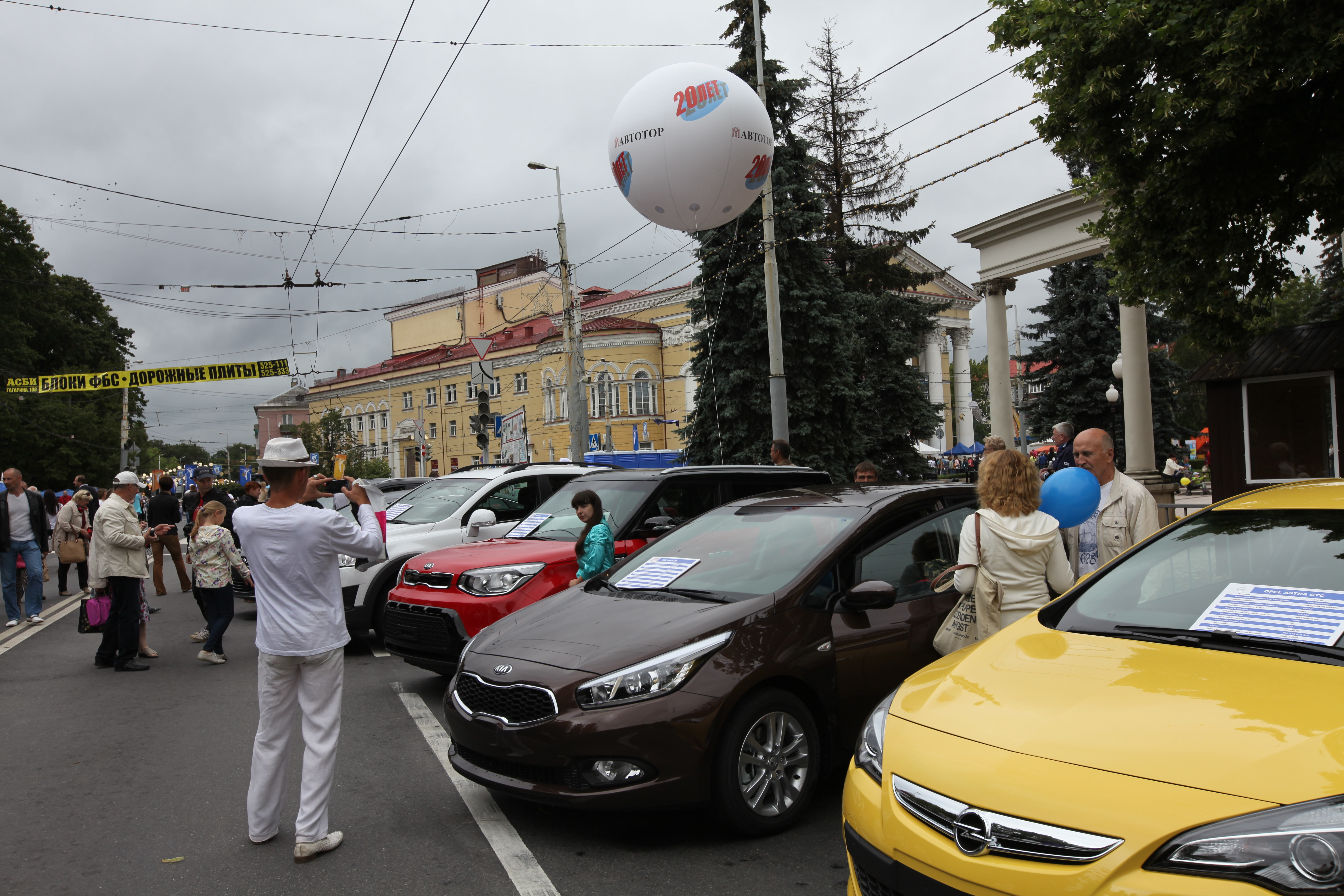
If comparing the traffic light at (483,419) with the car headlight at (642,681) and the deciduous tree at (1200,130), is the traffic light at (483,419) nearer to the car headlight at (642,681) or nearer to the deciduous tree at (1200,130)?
the deciduous tree at (1200,130)

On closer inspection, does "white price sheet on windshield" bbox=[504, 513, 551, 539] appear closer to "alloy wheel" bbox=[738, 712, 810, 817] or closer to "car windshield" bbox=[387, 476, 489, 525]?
"car windshield" bbox=[387, 476, 489, 525]

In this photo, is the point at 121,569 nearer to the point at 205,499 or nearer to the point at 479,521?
the point at 479,521

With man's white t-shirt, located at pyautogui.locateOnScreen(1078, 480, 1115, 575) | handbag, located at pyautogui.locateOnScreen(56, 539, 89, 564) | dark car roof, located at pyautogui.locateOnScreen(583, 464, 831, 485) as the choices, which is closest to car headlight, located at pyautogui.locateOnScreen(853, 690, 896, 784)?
man's white t-shirt, located at pyautogui.locateOnScreen(1078, 480, 1115, 575)

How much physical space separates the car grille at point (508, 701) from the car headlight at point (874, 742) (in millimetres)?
1442

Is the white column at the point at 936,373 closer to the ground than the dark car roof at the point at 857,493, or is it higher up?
higher up

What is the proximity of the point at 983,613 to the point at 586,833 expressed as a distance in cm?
217

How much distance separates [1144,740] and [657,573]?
10.2ft

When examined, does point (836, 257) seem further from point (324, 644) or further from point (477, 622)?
point (324, 644)

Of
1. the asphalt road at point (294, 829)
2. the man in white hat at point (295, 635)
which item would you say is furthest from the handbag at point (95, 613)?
the man in white hat at point (295, 635)

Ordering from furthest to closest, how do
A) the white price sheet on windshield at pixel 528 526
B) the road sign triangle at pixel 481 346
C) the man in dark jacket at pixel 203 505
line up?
the road sign triangle at pixel 481 346 → the man in dark jacket at pixel 203 505 → the white price sheet on windshield at pixel 528 526

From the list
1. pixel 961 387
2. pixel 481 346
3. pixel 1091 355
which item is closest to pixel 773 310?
pixel 481 346

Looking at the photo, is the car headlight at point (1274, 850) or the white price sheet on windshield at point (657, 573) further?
the white price sheet on windshield at point (657, 573)

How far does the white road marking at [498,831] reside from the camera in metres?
3.87

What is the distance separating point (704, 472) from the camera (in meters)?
8.28
